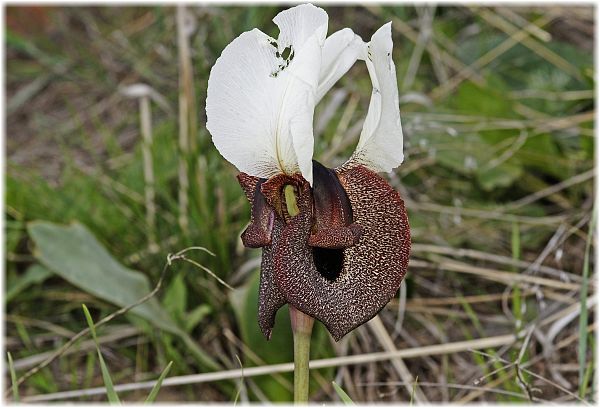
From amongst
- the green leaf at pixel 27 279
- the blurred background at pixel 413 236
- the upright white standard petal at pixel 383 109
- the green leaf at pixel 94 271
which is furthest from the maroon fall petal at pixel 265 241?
the green leaf at pixel 27 279

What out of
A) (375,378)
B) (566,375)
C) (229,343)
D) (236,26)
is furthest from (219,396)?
(236,26)

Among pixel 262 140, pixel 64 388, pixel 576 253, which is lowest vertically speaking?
pixel 64 388

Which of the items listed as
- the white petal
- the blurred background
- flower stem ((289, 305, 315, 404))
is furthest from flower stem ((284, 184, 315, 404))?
the blurred background

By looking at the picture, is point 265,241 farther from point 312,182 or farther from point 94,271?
point 94,271

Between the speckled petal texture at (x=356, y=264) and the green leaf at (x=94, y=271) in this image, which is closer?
the speckled petal texture at (x=356, y=264)

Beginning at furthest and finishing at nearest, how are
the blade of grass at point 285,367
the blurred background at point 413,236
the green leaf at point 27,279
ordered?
the green leaf at point 27,279
the blurred background at point 413,236
the blade of grass at point 285,367

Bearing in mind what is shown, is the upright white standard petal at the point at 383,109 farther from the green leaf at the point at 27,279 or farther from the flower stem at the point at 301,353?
the green leaf at the point at 27,279

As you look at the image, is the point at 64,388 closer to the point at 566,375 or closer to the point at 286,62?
the point at 566,375
